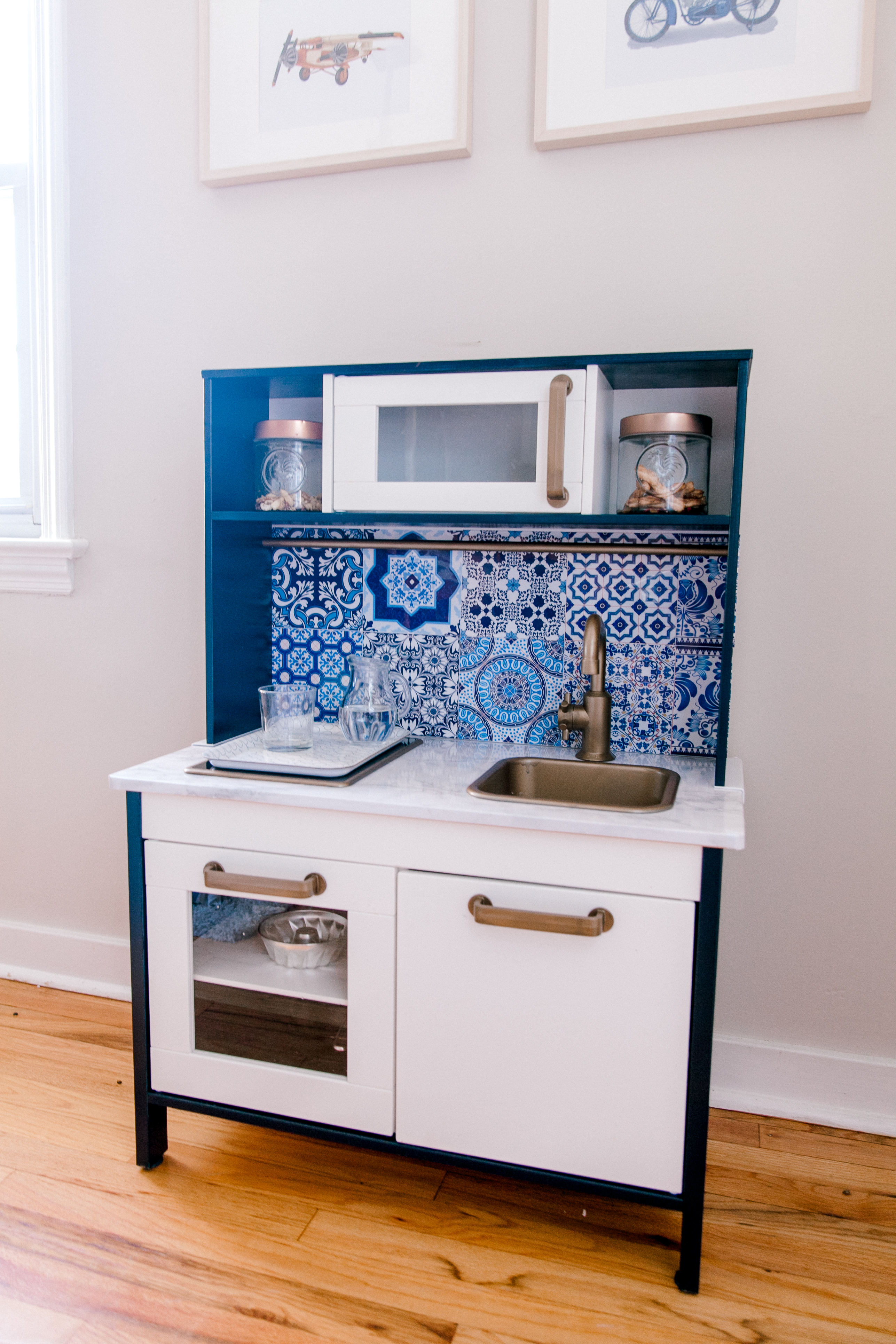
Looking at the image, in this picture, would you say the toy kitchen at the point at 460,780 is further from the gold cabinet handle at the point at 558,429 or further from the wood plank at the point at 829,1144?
the wood plank at the point at 829,1144

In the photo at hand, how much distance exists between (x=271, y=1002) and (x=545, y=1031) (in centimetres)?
50

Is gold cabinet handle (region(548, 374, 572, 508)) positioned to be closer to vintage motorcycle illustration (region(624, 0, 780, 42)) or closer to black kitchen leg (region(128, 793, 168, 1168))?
vintage motorcycle illustration (region(624, 0, 780, 42))

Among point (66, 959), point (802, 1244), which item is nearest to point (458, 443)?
point (802, 1244)

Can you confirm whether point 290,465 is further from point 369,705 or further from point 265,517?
point 369,705

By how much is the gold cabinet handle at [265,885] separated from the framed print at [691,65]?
1585 mm

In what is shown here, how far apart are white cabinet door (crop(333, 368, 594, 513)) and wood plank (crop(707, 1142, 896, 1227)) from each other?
131 centimetres

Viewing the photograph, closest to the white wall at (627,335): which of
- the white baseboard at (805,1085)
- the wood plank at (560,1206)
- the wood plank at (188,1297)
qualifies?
the white baseboard at (805,1085)

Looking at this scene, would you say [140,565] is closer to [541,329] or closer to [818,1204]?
[541,329]

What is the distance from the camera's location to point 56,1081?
200 cm

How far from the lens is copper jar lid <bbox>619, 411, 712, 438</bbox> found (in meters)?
1.67

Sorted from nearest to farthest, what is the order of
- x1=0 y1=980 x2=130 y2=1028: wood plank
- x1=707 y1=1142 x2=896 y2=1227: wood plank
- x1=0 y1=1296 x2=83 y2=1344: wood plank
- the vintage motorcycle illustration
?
x1=0 y1=1296 x2=83 y2=1344: wood plank, x1=707 y1=1142 x2=896 y2=1227: wood plank, the vintage motorcycle illustration, x1=0 y1=980 x2=130 y2=1028: wood plank

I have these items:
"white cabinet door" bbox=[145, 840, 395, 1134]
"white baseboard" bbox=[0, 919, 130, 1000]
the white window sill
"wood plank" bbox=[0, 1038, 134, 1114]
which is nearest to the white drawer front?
"white cabinet door" bbox=[145, 840, 395, 1134]

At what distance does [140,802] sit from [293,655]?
58 cm

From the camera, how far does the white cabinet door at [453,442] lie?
1642 mm
